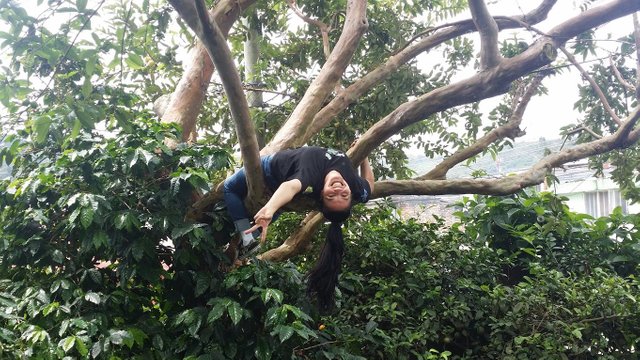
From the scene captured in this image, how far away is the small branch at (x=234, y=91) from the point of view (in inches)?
80.6

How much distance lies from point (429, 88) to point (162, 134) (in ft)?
7.73

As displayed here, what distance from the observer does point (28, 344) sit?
227cm

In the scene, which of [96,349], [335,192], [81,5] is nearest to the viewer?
[81,5]

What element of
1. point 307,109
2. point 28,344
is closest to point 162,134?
point 307,109

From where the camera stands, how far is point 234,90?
2.32 m

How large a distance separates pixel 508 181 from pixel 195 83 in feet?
6.73

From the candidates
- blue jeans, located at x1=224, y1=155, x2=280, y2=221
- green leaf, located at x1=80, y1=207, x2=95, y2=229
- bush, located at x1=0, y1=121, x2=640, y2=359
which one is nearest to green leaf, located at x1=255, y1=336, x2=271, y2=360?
bush, located at x1=0, y1=121, x2=640, y2=359

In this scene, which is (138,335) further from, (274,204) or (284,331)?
(274,204)

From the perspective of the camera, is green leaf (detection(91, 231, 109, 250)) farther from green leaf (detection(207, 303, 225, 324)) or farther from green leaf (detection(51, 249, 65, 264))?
green leaf (detection(207, 303, 225, 324))

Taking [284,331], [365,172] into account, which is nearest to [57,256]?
[284,331]

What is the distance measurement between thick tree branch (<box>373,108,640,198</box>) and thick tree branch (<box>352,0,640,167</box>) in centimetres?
31

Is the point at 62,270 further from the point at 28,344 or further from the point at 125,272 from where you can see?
the point at 28,344

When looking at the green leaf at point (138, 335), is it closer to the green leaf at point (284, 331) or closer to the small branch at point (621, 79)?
the green leaf at point (284, 331)

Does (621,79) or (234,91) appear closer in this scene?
(234,91)
